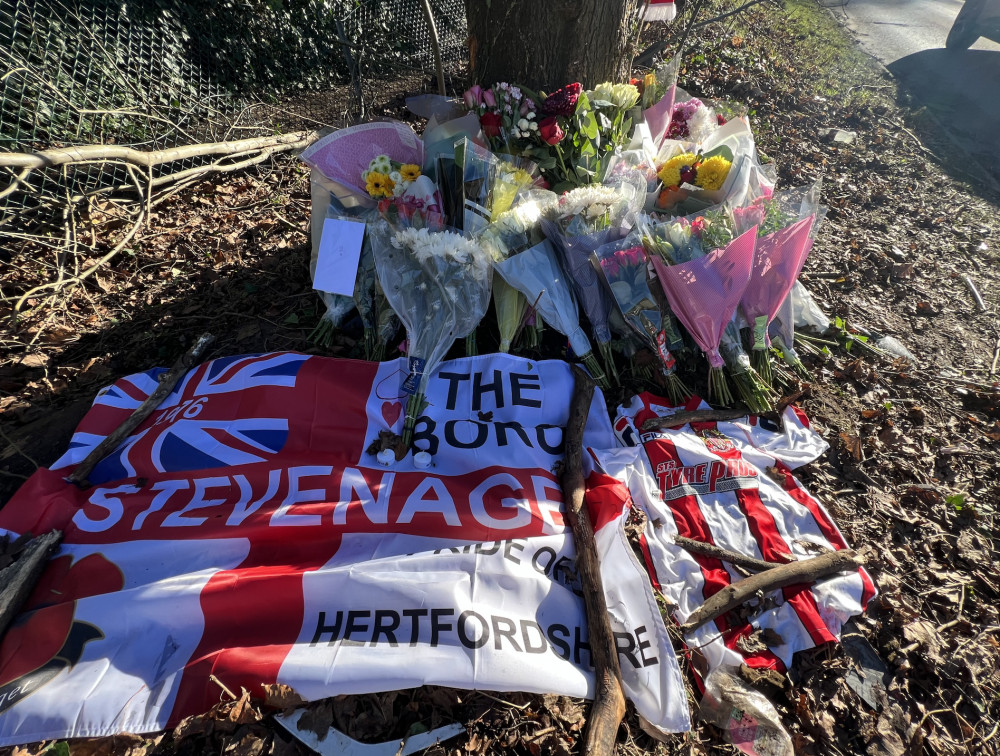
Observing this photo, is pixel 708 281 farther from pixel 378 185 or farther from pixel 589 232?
pixel 378 185

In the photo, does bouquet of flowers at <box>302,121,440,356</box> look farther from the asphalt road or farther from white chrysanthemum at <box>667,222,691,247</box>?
the asphalt road

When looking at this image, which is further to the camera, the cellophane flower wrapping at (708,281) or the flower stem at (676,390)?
the flower stem at (676,390)

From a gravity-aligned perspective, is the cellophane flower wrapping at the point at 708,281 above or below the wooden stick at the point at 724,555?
above

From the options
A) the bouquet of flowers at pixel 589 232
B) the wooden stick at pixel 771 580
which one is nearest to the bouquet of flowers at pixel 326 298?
the bouquet of flowers at pixel 589 232

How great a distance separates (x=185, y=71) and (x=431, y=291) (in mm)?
4191

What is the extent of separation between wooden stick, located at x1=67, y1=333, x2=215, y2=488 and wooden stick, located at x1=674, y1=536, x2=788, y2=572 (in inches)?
111

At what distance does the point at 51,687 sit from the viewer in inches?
66.1

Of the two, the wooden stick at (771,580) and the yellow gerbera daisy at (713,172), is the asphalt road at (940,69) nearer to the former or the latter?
the yellow gerbera daisy at (713,172)

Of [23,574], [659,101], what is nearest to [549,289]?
[659,101]

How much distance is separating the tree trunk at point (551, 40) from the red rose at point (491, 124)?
655 millimetres

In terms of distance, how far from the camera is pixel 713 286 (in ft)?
8.91

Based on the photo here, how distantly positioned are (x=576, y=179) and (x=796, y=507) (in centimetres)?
237

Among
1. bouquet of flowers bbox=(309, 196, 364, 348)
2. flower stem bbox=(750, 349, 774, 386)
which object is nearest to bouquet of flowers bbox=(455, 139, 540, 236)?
bouquet of flowers bbox=(309, 196, 364, 348)

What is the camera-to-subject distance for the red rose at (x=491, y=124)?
325 cm
